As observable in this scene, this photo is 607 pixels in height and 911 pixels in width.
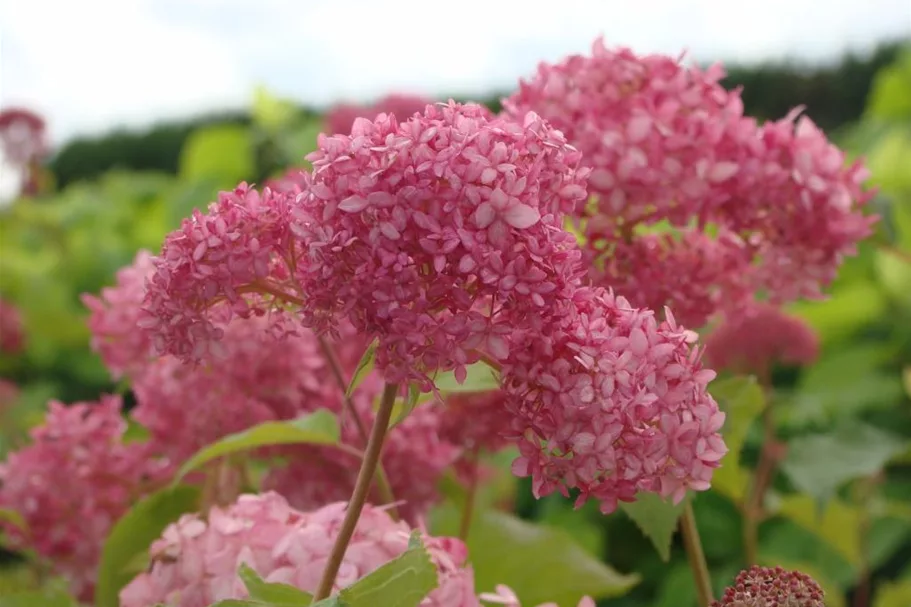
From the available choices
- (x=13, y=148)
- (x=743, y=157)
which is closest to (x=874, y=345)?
(x=743, y=157)

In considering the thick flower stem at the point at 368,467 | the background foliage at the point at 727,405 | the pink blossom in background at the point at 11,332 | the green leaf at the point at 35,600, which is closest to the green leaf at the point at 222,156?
the background foliage at the point at 727,405

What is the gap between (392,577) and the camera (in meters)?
0.42

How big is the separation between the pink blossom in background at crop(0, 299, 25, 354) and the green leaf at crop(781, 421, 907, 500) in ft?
5.17

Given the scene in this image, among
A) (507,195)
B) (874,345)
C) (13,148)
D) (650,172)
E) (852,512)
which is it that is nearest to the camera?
(507,195)

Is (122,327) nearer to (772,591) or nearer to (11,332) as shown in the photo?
(772,591)

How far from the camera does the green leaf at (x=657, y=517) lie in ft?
1.81

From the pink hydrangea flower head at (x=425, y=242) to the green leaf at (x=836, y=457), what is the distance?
1.82ft

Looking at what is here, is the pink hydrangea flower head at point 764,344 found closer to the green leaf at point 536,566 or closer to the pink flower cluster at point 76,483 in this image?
the green leaf at point 536,566

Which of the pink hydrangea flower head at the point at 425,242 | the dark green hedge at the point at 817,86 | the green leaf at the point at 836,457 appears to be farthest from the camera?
the dark green hedge at the point at 817,86

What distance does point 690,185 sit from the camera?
0.55 meters

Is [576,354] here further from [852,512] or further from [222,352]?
[852,512]

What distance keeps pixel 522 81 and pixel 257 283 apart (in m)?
0.22

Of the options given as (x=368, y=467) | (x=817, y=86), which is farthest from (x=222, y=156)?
(x=817, y=86)

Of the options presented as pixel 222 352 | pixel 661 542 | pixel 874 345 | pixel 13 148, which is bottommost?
pixel 874 345
